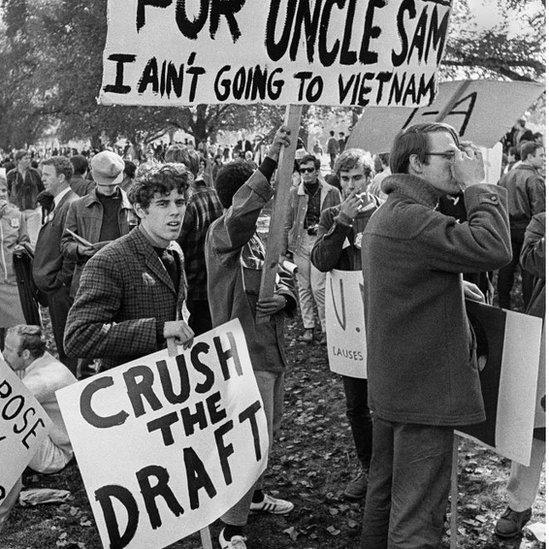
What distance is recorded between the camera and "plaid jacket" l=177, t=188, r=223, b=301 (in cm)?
520

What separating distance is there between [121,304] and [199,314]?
69.7 inches

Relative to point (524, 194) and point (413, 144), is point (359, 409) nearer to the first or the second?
point (413, 144)

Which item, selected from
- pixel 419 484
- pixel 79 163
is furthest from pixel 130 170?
pixel 419 484

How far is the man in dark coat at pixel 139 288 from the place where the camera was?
325cm

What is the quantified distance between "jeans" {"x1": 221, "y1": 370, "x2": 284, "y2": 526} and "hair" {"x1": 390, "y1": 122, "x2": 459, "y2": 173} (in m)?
1.39

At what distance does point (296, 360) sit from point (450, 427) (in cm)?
483

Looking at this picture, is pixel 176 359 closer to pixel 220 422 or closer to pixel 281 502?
pixel 220 422

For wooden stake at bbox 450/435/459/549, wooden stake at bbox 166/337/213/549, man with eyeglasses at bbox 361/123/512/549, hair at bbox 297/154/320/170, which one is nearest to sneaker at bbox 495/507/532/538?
wooden stake at bbox 450/435/459/549

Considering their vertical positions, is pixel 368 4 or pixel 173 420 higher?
pixel 368 4

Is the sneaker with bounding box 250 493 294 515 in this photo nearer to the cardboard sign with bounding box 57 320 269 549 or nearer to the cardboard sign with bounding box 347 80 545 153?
the cardboard sign with bounding box 57 320 269 549

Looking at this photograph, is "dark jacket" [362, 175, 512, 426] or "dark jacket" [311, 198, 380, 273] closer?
"dark jacket" [362, 175, 512, 426]

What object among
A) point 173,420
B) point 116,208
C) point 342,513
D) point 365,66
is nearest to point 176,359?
point 173,420

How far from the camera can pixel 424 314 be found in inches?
122

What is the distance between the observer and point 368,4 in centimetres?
364
